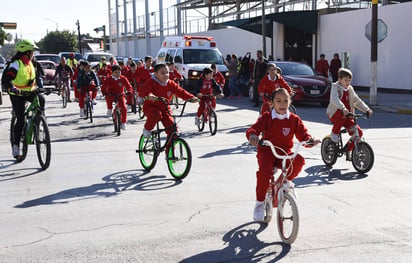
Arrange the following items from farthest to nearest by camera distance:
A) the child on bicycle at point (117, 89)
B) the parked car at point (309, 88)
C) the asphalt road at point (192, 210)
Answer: the parked car at point (309, 88), the child on bicycle at point (117, 89), the asphalt road at point (192, 210)

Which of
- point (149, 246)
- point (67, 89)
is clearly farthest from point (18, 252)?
point (67, 89)

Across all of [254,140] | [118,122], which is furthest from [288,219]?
[118,122]

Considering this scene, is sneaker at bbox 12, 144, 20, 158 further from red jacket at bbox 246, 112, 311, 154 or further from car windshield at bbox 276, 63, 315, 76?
car windshield at bbox 276, 63, 315, 76

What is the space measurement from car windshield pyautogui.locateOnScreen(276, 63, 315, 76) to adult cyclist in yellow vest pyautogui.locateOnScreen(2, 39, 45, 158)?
12974mm

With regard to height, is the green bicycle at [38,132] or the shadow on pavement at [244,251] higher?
the green bicycle at [38,132]

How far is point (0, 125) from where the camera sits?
1545cm

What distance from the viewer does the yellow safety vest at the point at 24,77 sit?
9.08m

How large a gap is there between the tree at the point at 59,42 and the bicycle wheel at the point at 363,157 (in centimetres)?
9102

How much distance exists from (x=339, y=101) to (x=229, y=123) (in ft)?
23.1

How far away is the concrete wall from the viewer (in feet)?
77.2

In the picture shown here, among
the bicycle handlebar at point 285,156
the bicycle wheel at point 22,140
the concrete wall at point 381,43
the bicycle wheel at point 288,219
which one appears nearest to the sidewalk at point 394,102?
the concrete wall at point 381,43

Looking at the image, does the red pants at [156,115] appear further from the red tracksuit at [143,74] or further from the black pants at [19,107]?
the red tracksuit at [143,74]

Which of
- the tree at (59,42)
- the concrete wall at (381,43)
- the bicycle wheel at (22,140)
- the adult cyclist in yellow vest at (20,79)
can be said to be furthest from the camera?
the tree at (59,42)

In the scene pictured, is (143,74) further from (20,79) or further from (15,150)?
(20,79)
